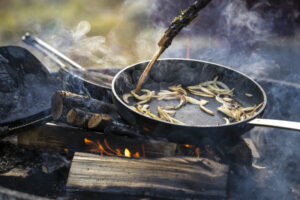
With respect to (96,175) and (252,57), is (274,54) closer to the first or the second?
(252,57)

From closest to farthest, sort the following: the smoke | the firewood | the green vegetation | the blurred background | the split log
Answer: the firewood, the split log, the smoke, the blurred background, the green vegetation

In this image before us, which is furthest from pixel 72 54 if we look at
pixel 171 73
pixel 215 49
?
pixel 171 73

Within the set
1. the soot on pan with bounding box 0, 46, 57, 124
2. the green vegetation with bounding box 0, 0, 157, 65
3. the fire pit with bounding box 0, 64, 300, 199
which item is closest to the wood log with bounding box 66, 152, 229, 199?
the fire pit with bounding box 0, 64, 300, 199

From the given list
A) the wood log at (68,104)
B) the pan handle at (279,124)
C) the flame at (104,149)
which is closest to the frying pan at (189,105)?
the pan handle at (279,124)

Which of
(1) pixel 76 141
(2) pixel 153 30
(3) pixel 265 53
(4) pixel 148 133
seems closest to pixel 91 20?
(2) pixel 153 30

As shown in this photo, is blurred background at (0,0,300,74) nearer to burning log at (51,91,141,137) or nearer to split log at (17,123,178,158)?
split log at (17,123,178,158)

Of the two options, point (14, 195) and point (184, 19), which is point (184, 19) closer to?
point (184, 19)

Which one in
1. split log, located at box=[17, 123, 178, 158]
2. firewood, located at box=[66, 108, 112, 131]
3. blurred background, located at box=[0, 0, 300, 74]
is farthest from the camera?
blurred background, located at box=[0, 0, 300, 74]
